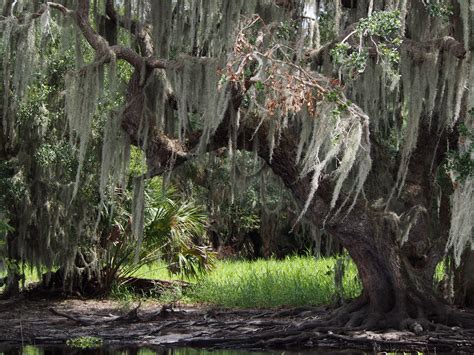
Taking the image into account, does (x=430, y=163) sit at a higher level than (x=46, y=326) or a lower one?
higher

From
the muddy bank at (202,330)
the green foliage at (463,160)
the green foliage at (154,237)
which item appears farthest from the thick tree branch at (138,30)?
the green foliage at (463,160)

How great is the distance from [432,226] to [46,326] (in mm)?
4635

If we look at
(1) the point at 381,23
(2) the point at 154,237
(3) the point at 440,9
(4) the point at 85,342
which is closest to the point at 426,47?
(3) the point at 440,9

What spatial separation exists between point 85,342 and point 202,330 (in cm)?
136

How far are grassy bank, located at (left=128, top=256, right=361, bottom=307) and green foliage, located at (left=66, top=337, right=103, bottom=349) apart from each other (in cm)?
299

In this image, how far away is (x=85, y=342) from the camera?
364 inches

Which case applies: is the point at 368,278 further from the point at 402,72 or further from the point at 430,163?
the point at 402,72

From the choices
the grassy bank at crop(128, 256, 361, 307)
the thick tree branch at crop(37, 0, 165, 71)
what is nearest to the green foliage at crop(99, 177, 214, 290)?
the grassy bank at crop(128, 256, 361, 307)

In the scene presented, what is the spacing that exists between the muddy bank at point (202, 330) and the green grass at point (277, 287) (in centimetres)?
56

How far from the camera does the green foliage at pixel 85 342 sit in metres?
9.09

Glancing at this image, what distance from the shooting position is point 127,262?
44.5 feet

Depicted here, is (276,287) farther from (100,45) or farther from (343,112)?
(343,112)

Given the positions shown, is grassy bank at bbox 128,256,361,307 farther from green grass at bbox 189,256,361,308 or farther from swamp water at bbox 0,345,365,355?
swamp water at bbox 0,345,365,355

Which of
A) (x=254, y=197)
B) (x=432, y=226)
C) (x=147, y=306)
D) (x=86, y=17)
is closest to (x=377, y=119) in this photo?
(x=432, y=226)
